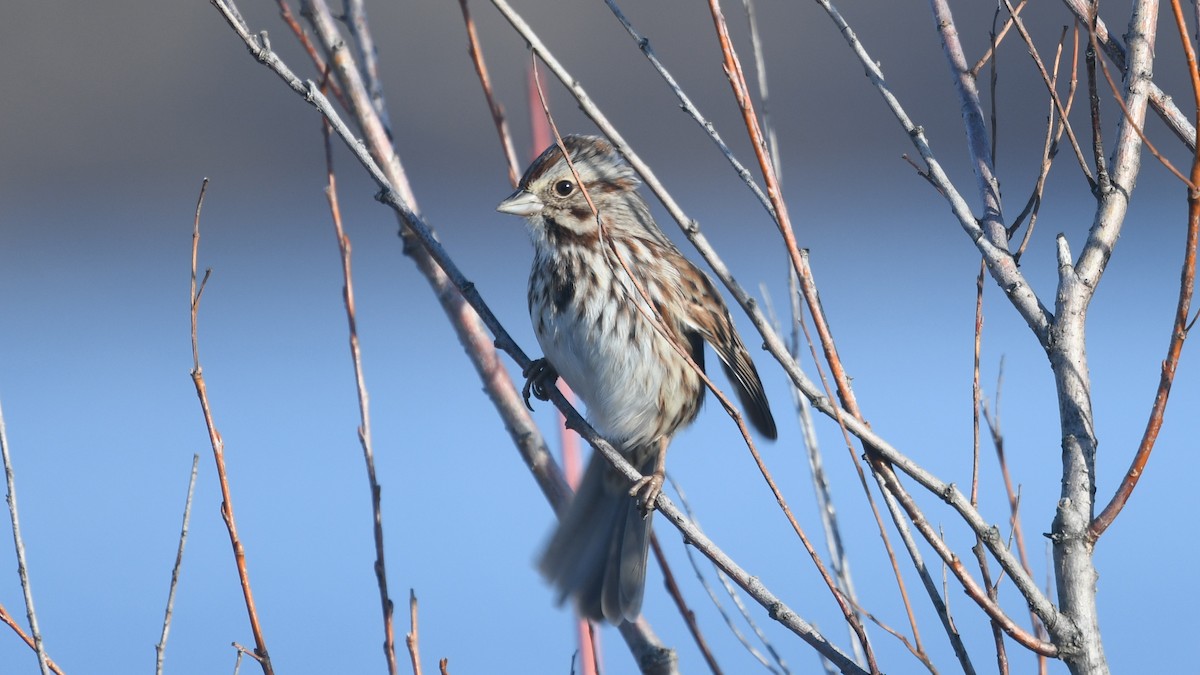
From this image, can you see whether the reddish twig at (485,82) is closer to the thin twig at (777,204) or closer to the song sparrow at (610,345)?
the song sparrow at (610,345)

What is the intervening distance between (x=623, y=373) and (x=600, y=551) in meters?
0.49

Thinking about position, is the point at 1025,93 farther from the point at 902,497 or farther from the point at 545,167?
the point at 902,497

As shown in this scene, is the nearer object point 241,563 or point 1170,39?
point 241,563

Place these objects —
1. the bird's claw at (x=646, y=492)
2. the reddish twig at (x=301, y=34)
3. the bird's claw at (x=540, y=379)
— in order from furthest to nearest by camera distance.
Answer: the bird's claw at (x=540, y=379), the bird's claw at (x=646, y=492), the reddish twig at (x=301, y=34)

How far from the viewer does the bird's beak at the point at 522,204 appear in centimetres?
307

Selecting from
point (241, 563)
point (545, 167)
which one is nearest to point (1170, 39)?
point (545, 167)

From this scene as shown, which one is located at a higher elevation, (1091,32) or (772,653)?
(1091,32)

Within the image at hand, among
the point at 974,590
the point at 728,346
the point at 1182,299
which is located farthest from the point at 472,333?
the point at 1182,299

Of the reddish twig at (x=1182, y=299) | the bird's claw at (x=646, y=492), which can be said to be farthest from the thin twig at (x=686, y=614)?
the reddish twig at (x=1182, y=299)

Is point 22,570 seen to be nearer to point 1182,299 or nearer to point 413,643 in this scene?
point 413,643

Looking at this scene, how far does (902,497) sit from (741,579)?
28cm

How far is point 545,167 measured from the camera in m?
3.08

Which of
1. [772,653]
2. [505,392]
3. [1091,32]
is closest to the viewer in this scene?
[1091,32]

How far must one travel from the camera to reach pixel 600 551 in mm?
3211
